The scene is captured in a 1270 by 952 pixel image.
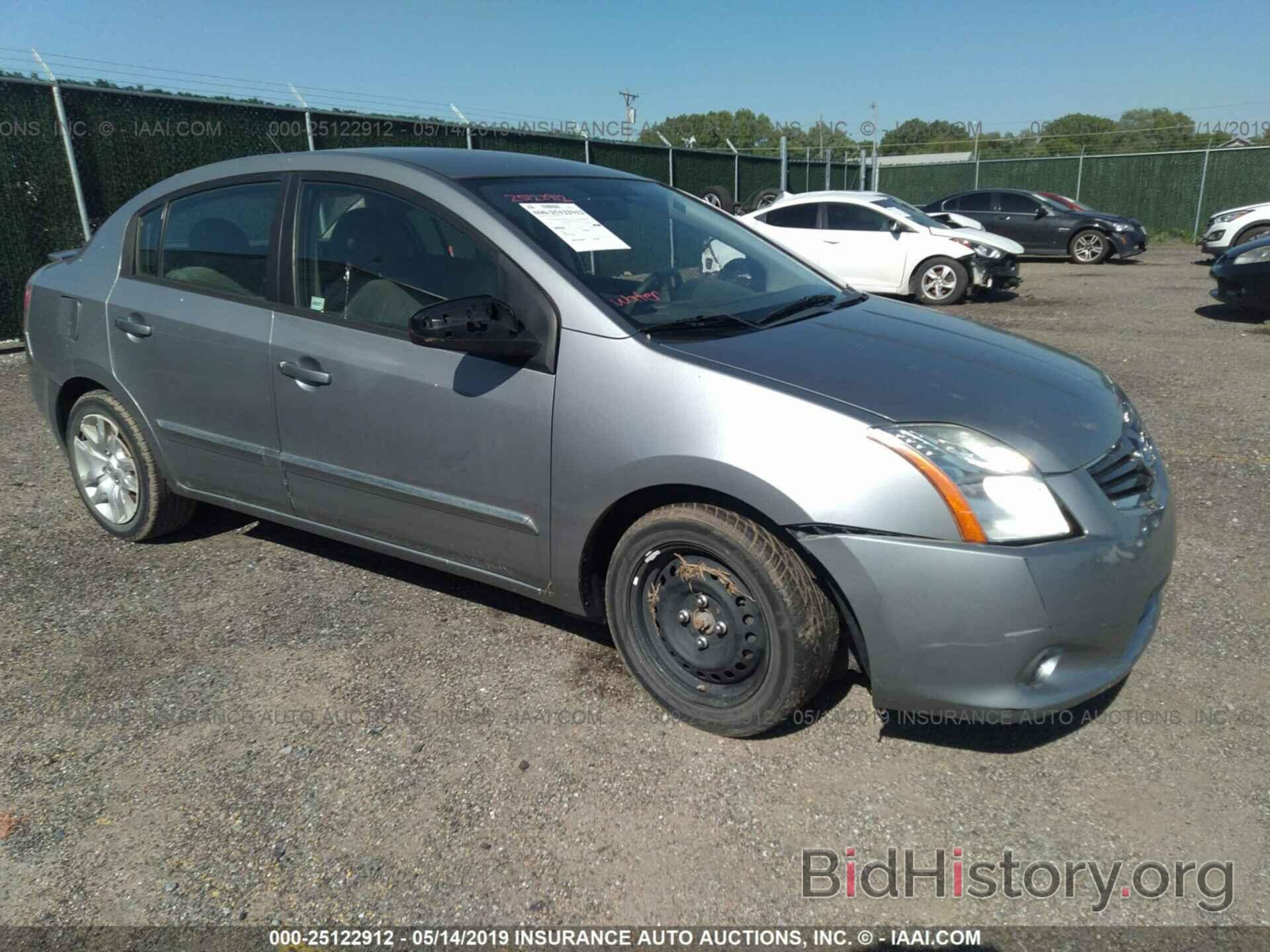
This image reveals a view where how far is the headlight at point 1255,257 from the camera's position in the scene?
9.80 metres

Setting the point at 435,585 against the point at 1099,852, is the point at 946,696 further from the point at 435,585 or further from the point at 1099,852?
the point at 435,585

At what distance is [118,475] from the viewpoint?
427 cm

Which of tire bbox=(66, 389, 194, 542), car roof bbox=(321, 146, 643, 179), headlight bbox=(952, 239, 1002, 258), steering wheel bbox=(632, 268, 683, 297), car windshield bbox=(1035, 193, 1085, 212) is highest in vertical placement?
car windshield bbox=(1035, 193, 1085, 212)

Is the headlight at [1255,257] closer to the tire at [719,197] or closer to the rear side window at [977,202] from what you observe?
the tire at [719,197]

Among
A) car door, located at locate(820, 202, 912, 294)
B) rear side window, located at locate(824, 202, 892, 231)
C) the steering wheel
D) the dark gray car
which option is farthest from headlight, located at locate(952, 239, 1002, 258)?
the steering wheel

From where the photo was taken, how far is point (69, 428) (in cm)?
437

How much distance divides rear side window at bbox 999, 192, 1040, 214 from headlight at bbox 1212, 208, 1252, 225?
11.4ft

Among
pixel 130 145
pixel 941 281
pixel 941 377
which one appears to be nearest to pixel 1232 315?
pixel 941 281

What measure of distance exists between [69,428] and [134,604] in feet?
3.83

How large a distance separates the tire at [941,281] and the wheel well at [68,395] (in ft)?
33.2

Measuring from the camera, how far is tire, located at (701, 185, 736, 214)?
16203 millimetres

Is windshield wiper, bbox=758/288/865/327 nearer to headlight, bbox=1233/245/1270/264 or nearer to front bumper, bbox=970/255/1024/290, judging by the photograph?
headlight, bbox=1233/245/1270/264

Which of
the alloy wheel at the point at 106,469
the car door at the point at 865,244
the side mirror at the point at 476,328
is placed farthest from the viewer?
the car door at the point at 865,244

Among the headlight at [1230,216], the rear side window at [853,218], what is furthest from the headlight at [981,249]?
the headlight at [1230,216]
